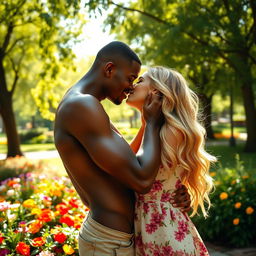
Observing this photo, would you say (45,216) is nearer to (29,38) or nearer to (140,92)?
(140,92)

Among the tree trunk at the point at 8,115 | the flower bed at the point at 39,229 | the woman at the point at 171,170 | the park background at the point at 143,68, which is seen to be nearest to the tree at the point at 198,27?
the park background at the point at 143,68

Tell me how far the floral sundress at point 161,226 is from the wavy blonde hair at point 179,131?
14 cm

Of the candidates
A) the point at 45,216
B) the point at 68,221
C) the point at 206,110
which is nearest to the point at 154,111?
the point at 68,221

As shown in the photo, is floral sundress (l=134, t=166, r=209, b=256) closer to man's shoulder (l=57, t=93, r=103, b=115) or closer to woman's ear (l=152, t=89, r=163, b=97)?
woman's ear (l=152, t=89, r=163, b=97)

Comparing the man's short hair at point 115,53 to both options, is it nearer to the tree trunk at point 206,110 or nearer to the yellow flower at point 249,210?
the tree trunk at point 206,110

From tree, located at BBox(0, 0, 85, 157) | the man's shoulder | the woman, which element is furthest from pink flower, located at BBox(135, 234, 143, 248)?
tree, located at BBox(0, 0, 85, 157)

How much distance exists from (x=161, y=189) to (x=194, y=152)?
32 centimetres

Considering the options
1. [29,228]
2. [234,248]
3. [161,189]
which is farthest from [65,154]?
[234,248]

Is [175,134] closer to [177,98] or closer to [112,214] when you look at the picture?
[177,98]

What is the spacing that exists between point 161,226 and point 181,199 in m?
0.23

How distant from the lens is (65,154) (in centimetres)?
204

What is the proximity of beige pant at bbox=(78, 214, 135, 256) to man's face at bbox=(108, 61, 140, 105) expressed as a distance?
0.72m

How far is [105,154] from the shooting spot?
1.84 metres

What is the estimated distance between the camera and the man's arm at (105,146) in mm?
1846
